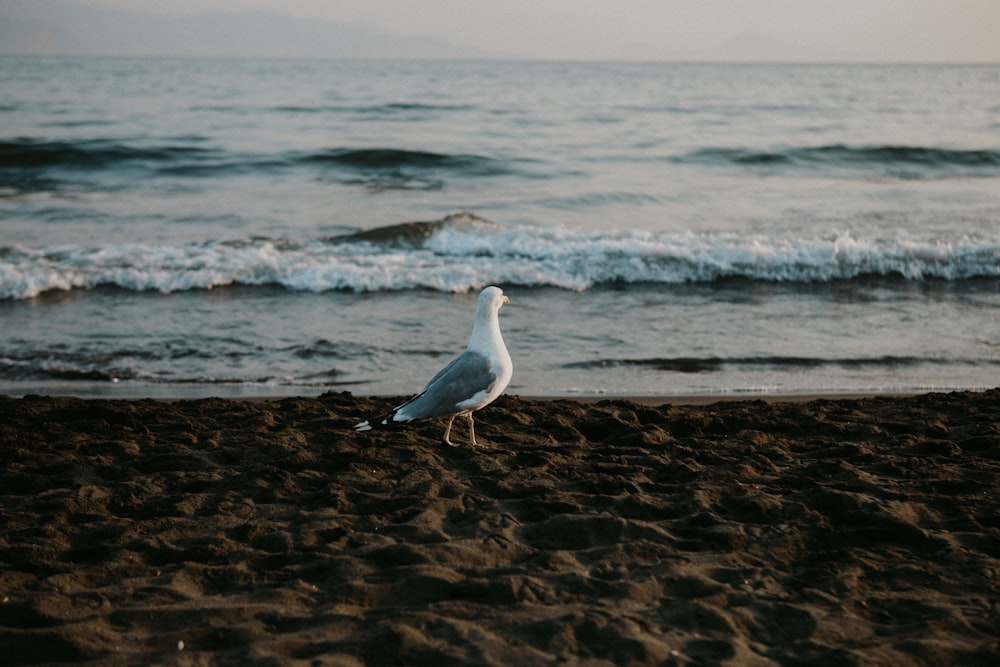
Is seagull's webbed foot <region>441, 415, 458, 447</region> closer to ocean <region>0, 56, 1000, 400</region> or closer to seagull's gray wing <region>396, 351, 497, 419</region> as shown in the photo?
seagull's gray wing <region>396, 351, 497, 419</region>

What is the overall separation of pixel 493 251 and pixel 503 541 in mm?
10136

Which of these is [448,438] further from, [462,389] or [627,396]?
[627,396]

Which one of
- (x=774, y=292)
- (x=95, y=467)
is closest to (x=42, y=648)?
(x=95, y=467)

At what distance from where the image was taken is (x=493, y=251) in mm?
13703

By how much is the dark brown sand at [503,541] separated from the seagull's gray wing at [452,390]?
0.77ft

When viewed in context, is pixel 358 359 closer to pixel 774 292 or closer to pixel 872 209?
pixel 774 292

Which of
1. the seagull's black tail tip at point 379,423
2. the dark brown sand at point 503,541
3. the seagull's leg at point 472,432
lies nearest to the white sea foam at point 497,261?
the dark brown sand at point 503,541

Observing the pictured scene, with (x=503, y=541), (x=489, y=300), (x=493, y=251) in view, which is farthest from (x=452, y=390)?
(x=493, y=251)

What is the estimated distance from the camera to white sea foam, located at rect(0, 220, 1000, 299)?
441 inches

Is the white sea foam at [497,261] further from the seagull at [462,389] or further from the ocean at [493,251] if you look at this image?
the seagull at [462,389]

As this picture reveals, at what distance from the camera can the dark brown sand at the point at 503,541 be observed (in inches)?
119

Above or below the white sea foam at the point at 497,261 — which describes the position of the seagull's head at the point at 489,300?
above

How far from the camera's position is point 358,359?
8.15 m

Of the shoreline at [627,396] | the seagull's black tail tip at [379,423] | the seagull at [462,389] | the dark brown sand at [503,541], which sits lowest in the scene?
the shoreline at [627,396]
